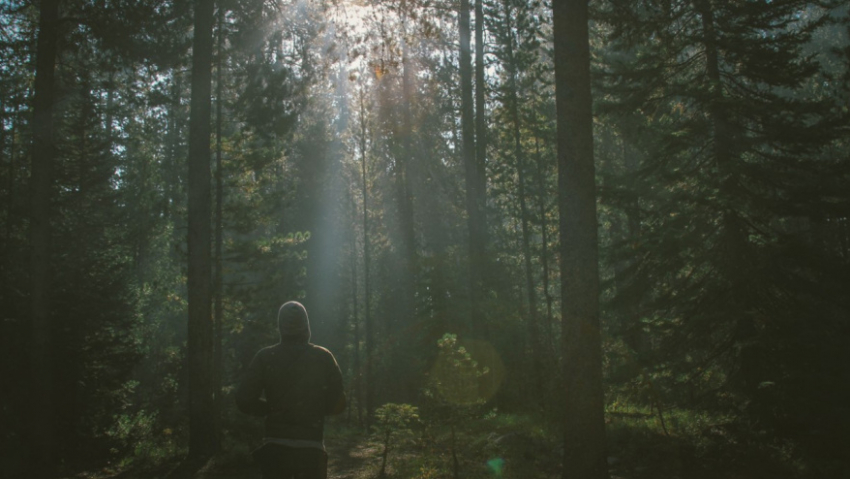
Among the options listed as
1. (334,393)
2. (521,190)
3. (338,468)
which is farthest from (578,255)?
(521,190)

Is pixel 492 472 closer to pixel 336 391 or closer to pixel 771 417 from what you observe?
pixel 771 417

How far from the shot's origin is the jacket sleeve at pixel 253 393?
4.80 metres

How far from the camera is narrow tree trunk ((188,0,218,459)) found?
13.3 meters

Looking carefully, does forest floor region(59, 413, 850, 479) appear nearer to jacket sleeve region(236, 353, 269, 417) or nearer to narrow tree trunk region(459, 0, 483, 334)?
jacket sleeve region(236, 353, 269, 417)

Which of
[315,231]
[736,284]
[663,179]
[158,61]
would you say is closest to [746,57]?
[663,179]

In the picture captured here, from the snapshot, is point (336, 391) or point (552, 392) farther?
point (552, 392)

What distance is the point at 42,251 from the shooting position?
516 inches

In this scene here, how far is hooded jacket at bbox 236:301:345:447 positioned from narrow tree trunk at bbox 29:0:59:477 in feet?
34.0

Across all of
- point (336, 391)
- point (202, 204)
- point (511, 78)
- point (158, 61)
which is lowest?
point (336, 391)

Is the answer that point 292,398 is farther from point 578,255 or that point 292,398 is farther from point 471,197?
point 471,197

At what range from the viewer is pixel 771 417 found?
9867 mm

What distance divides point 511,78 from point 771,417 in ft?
60.4

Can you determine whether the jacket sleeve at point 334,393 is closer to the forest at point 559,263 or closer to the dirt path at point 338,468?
the forest at point 559,263

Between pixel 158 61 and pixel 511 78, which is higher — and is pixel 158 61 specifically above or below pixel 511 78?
below
